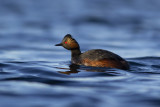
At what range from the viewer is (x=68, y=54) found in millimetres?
14977

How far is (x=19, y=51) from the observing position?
49.6 ft

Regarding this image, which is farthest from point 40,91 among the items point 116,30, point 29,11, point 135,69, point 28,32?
point 29,11

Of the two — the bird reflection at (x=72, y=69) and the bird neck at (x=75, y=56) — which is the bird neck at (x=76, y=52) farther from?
the bird reflection at (x=72, y=69)

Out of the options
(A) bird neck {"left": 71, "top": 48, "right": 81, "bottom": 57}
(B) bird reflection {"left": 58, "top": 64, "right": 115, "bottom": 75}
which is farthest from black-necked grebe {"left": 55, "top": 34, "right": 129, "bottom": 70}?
(A) bird neck {"left": 71, "top": 48, "right": 81, "bottom": 57}

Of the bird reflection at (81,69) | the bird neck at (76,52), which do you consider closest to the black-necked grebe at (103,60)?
the bird reflection at (81,69)

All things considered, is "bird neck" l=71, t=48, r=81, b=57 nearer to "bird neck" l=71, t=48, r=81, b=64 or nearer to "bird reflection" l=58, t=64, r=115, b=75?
"bird neck" l=71, t=48, r=81, b=64

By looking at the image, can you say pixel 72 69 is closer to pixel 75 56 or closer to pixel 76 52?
pixel 75 56

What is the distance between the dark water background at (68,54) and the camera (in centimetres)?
786

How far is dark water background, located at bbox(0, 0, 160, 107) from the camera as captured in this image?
7.86 metres

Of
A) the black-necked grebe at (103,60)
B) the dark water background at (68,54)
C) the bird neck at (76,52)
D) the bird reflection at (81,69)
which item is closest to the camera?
the dark water background at (68,54)

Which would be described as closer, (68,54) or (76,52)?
(76,52)

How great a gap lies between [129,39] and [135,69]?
7.84 meters

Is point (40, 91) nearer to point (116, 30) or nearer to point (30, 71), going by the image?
point (30, 71)

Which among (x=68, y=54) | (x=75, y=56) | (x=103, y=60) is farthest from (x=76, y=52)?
(x=68, y=54)
